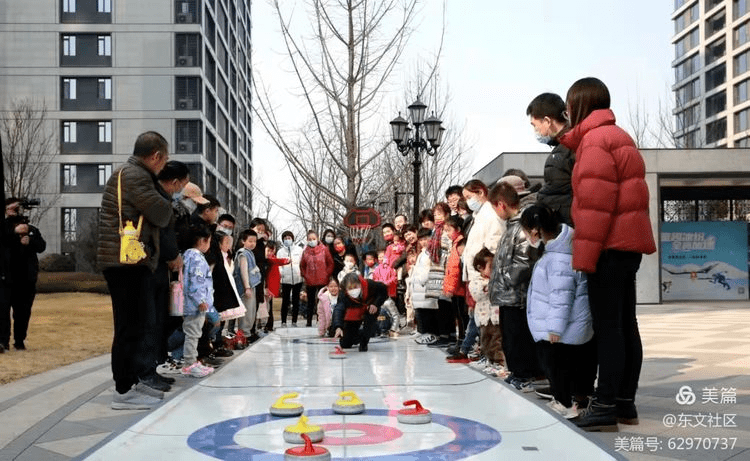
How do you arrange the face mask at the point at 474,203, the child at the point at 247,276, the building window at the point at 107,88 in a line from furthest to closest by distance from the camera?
1. the building window at the point at 107,88
2. the child at the point at 247,276
3. the face mask at the point at 474,203

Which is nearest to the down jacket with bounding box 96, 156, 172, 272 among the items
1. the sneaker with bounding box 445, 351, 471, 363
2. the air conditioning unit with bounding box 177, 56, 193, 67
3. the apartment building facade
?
the sneaker with bounding box 445, 351, 471, 363

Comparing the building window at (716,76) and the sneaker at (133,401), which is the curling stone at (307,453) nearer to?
the sneaker at (133,401)

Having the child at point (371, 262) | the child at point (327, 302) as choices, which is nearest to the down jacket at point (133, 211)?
the child at point (327, 302)

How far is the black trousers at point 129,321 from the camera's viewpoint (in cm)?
619

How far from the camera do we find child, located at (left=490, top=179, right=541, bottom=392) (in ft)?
21.8

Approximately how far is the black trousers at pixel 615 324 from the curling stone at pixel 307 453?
1.97m

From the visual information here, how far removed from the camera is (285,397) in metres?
5.71

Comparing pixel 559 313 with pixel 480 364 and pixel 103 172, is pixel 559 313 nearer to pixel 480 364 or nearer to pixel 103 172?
pixel 480 364

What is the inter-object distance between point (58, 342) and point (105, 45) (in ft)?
160

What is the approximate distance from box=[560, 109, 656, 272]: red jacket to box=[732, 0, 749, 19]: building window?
73777 mm

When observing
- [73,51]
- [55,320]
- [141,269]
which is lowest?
[55,320]

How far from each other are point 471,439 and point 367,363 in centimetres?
436

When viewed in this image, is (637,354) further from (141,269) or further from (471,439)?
(141,269)

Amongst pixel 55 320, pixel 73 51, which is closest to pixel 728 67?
pixel 73 51
